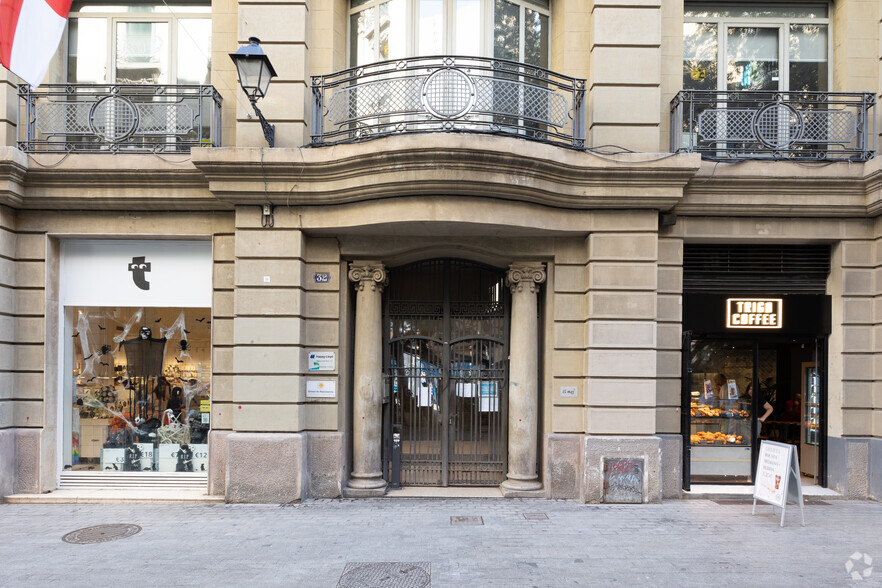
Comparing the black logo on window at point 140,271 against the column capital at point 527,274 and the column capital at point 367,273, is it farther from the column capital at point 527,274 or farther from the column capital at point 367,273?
the column capital at point 527,274

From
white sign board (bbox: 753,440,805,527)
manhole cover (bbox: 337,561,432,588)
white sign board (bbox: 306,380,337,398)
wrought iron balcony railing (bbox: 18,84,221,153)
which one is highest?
wrought iron balcony railing (bbox: 18,84,221,153)

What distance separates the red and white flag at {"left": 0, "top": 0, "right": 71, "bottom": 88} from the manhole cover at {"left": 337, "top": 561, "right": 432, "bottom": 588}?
702 cm

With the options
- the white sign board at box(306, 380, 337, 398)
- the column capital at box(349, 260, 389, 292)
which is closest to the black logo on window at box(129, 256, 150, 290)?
the white sign board at box(306, 380, 337, 398)

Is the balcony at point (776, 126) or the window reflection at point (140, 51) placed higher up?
the window reflection at point (140, 51)

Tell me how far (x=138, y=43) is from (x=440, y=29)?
16.2ft

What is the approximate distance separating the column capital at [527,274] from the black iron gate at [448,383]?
40 centimetres

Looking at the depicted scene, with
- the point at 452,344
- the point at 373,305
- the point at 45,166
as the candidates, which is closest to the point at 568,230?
the point at 452,344

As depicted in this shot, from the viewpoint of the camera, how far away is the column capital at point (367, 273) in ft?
30.6

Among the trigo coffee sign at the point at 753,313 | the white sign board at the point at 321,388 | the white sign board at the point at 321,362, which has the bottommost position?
the white sign board at the point at 321,388

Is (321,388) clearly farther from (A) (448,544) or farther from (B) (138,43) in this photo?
(B) (138,43)

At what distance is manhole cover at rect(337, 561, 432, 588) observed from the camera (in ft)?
19.1

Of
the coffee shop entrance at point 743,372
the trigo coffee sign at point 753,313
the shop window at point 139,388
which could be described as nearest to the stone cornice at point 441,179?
the trigo coffee sign at point 753,313

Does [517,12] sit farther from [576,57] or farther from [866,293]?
[866,293]

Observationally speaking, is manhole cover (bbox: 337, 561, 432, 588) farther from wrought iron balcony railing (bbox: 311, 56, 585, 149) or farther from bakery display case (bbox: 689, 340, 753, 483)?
bakery display case (bbox: 689, 340, 753, 483)
